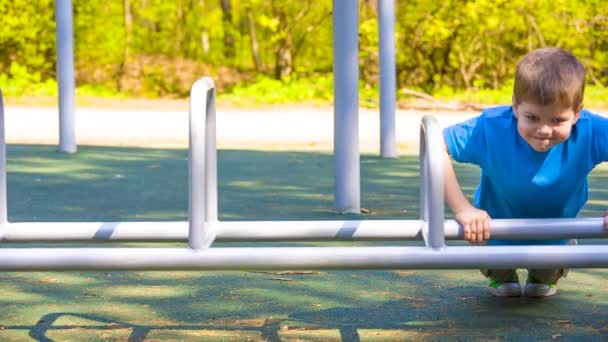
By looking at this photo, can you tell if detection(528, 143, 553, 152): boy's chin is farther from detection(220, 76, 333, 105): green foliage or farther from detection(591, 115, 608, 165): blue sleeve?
detection(220, 76, 333, 105): green foliage

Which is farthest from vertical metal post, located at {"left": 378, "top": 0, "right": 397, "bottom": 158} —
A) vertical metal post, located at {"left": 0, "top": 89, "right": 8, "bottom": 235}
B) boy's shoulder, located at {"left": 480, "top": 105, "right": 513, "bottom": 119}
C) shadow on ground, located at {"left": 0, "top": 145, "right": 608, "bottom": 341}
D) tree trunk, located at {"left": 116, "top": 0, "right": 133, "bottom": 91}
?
tree trunk, located at {"left": 116, "top": 0, "right": 133, "bottom": 91}

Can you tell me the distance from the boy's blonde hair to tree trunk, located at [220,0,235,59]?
14692mm

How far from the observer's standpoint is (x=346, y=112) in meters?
4.95

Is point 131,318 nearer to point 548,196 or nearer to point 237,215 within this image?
point 548,196

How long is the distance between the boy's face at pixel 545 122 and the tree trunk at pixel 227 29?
1464 centimetres

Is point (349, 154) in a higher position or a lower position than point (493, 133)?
lower

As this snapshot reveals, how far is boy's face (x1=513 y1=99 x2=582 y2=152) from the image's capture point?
8.77ft

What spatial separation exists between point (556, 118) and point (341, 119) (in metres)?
2.31

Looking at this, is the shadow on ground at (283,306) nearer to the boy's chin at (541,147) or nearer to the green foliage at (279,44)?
the boy's chin at (541,147)

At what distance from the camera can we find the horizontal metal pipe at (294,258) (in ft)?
7.60

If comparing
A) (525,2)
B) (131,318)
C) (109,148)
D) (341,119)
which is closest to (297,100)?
(525,2)

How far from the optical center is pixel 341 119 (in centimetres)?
494

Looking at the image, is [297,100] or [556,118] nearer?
[556,118]

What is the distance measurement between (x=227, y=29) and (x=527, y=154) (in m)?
14.7
